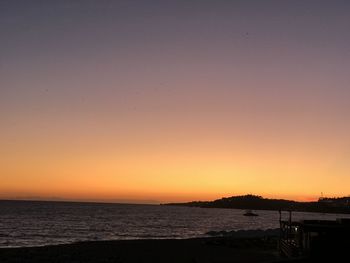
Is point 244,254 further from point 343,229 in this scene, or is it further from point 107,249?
point 343,229

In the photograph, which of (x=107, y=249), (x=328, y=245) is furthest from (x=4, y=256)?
(x=328, y=245)

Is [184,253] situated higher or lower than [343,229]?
lower

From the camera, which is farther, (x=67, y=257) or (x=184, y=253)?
(x=184, y=253)

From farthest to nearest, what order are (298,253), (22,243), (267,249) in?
1. (22,243)
2. (267,249)
3. (298,253)

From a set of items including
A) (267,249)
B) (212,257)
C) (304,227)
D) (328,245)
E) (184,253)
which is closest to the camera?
(328,245)

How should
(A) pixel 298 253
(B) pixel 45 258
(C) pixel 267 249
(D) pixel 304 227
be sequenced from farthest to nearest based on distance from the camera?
(C) pixel 267 249 → (B) pixel 45 258 → (A) pixel 298 253 → (D) pixel 304 227

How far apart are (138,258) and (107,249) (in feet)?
21.6

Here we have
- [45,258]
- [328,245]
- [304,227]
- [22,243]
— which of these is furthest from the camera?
[22,243]

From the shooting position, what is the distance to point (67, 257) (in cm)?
3266

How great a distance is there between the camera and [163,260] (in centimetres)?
3325

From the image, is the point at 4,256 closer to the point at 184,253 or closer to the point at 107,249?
the point at 107,249

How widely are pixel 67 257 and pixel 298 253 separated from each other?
54.9 ft

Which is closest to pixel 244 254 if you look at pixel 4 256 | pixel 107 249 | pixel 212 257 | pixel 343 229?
pixel 212 257

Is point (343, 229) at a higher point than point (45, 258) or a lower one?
higher
